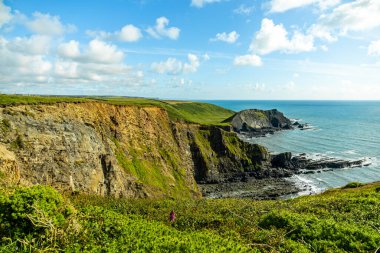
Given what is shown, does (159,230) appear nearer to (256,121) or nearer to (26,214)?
(26,214)

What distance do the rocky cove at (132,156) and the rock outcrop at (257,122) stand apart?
210ft

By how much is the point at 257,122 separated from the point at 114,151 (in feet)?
432

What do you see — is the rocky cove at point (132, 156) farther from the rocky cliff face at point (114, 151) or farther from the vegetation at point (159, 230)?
the vegetation at point (159, 230)

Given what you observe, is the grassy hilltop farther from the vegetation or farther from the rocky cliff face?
the rocky cliff face

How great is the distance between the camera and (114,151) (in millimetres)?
62625

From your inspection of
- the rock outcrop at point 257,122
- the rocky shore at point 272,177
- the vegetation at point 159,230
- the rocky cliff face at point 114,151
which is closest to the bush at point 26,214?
the vegetation at point 159,230

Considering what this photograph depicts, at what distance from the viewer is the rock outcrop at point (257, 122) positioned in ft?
566

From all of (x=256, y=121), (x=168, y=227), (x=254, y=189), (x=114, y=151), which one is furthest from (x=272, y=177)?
(x=256, y=121)

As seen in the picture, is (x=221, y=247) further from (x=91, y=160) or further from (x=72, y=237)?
(x=91, y=160)

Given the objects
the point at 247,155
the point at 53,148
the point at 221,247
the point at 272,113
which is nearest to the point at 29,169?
the point at 53,148

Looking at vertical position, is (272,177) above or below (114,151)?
below

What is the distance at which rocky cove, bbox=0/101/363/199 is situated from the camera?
43281 millimetres

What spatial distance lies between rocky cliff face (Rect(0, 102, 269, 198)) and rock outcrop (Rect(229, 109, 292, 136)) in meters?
71.1

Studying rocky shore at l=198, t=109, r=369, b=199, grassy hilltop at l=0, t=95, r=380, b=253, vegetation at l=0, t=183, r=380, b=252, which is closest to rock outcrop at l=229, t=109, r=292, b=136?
rocky shore at l=198, t=109, r=369, b=199
